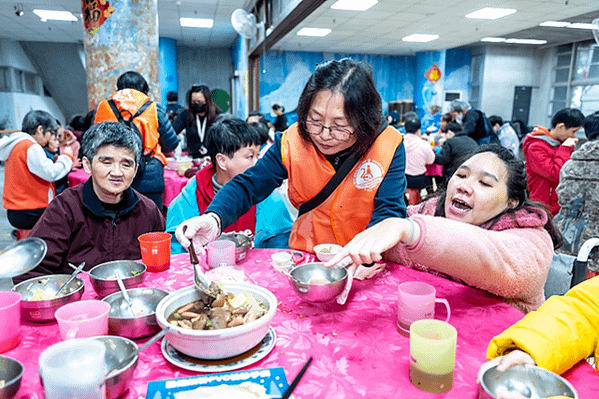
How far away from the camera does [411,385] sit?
88 cm

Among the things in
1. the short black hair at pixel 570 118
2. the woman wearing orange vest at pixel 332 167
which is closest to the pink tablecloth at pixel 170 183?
the woman wearing orange vest at pixel 332 167

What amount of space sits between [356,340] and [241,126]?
1579 mm

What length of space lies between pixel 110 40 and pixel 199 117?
119cm

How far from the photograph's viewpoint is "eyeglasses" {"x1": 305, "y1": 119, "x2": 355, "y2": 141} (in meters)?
1.64

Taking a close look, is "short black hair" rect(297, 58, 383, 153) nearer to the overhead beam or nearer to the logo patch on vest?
the logo patch on vest

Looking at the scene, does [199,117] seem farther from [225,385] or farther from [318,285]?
[225,385]

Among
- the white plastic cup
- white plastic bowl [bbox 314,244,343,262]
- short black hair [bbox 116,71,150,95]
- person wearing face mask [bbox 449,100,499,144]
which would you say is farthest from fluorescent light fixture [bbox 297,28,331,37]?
the white plastic cup

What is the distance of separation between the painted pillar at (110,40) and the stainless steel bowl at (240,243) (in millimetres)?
3437

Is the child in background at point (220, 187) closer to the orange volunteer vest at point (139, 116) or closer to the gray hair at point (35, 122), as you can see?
the orange volunteer vest at point (139, 116)

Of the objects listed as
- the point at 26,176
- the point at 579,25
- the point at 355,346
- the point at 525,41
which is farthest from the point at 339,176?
the point at 525,41

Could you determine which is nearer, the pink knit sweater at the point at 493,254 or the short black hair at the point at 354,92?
the pink knit sweater at the point at 493,254

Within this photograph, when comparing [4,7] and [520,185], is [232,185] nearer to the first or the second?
[520,185]

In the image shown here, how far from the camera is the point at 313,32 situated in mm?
10625

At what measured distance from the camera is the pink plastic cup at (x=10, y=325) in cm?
100
